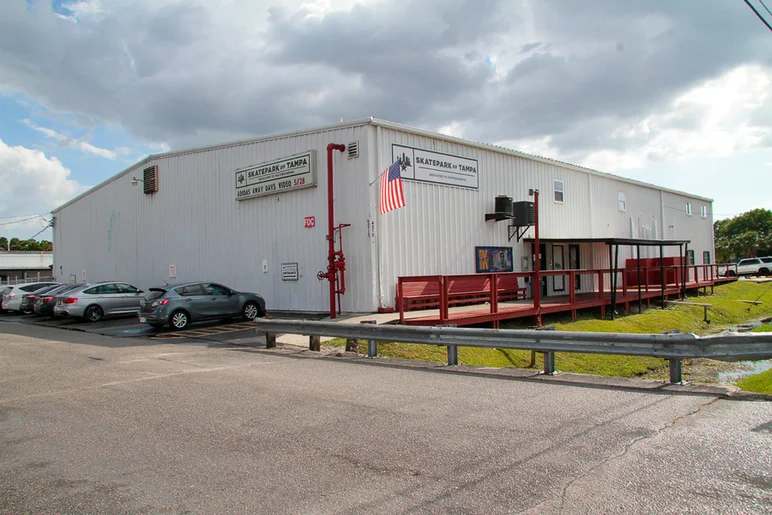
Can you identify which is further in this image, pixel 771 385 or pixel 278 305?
pixel 278 305

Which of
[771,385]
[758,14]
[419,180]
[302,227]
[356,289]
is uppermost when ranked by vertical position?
[758,14]

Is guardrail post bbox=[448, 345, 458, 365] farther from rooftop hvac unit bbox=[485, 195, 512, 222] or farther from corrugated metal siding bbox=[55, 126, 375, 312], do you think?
rooftop hvac unit bbox=[485, 195, 512, 222]

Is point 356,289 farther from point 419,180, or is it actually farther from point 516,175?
point 516,175

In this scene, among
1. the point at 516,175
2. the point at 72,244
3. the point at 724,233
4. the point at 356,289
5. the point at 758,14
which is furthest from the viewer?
the point at 724,233

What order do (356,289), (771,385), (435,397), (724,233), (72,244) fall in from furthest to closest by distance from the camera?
(724,233) → (72,244) → (356,289) → (771,385) → (435,397)

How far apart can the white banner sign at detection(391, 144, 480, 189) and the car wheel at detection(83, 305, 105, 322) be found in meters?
12.3

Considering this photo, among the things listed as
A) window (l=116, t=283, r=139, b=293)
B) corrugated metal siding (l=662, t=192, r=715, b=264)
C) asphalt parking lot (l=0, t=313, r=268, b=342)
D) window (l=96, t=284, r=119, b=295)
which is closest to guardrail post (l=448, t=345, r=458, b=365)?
asphalt parking lot (l=0, t=313, r=268, b=342)

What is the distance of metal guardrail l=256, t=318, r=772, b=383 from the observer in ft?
22.6

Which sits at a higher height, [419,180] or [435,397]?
[419,180]

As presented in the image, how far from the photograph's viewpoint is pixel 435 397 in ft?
22.8

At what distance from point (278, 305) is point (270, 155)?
5628 mm

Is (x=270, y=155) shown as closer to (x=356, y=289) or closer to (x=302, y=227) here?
(x=302, y=227)

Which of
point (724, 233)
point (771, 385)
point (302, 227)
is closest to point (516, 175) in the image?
point (302, 227)

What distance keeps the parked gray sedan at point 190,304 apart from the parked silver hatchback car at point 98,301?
4.57m
